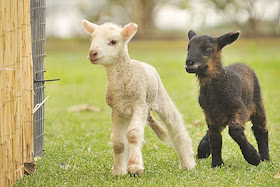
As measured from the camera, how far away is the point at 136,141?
4.39 metres

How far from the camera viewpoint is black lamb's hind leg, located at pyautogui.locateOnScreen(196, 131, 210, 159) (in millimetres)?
5477

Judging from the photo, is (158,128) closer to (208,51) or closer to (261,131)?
(208,51)

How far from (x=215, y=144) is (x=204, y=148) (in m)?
0.51

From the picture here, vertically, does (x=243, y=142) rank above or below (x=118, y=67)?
below

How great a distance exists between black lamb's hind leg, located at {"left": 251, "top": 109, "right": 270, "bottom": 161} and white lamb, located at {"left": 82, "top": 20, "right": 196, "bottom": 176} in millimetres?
1100

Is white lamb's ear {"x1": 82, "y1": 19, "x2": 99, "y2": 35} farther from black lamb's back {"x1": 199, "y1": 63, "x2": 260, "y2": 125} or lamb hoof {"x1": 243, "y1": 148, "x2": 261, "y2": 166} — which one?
lamb hoof {"x1": 243, "y1": 148, "x2": 261, "y2": 166}

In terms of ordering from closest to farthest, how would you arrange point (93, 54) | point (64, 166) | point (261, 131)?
point (93, 54) → point (64, 166) → point (261, 131)

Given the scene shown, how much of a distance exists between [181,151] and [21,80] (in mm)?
1803

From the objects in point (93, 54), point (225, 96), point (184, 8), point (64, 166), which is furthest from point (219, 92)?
point (184, 8)

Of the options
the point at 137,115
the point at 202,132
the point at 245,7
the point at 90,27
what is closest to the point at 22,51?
the point at 90,27

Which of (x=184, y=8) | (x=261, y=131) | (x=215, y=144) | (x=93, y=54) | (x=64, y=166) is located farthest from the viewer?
(x=184, y=8)

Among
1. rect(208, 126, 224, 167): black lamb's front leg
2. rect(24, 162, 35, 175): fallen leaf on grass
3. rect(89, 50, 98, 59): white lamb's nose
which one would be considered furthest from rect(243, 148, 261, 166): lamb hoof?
rect(24, 162, 35, 175): fallen leaf on grass

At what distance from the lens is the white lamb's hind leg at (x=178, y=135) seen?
16.4ft

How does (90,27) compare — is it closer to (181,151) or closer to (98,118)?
(181,151)
